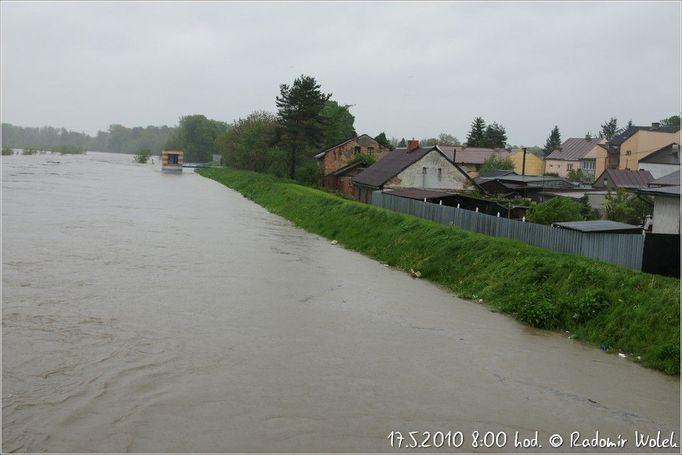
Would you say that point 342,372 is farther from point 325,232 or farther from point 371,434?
point 325,232

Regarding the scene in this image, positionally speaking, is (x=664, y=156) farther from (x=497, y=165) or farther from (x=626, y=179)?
(x=497, y=165)

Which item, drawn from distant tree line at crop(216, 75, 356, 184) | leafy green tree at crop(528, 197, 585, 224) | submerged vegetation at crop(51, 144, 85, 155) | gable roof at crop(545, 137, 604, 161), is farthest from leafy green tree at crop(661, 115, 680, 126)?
submerged vegetation at crop(51, 144, 85, 155)

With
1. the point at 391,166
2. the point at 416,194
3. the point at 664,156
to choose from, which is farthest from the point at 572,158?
the point at 416,194

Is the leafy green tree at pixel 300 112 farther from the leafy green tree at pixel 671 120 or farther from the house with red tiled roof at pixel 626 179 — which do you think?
the leafy green tree at pixel 671 120

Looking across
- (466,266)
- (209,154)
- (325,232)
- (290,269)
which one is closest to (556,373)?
(466,266)

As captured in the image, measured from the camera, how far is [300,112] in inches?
2194

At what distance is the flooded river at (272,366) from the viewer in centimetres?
868

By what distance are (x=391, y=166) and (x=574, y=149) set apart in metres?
48.0

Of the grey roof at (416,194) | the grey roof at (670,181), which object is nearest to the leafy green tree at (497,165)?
the grey roof at (416,194)

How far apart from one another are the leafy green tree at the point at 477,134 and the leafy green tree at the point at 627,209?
62806 millimetres

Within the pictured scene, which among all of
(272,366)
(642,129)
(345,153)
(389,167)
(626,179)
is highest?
(642,129)

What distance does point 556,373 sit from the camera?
38.9 feet

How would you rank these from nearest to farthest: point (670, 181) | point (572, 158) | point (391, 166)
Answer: point (670, 181)
point (391, 166)
point (572, 158)

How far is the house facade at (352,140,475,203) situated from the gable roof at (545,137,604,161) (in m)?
43.8
